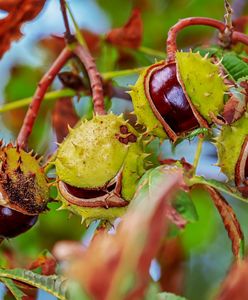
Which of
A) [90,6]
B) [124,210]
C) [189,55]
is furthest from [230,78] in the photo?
[90,6]

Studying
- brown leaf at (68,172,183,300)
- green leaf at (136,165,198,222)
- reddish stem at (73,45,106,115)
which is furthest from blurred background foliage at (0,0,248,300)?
brown leaf at (68,172,183,300)

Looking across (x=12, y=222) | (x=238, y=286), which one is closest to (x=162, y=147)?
(x=12, y=222)

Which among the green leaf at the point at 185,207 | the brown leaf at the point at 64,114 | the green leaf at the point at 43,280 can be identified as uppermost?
the green leaf at the point at 185,207

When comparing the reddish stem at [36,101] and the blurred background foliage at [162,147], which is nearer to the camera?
the reddish stem at [36,101]

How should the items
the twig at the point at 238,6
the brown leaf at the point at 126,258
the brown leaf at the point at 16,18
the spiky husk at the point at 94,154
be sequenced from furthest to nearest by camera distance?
1. the twig at the point at 238,6
2. the brown leaf at the point at 16,18
3. the spiky husk at the point at 94,154
4. the brown leaf at the point at 126,258

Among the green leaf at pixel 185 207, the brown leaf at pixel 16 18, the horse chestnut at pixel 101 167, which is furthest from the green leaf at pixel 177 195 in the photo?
the brown leaf at pixel 16 18

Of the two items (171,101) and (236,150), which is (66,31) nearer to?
(171,101)

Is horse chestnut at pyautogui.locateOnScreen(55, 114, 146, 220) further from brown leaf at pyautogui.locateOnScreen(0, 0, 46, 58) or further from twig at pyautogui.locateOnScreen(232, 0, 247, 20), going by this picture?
twig at pyautogui.locateOnScreen(232, 0, 247, 20)

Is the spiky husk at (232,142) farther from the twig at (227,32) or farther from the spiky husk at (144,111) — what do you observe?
the twig at (227,32)

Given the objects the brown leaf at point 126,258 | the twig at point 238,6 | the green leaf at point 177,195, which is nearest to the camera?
the brown leaf at point 126,258
